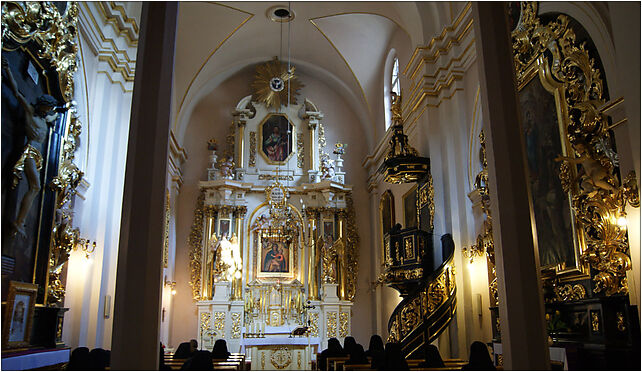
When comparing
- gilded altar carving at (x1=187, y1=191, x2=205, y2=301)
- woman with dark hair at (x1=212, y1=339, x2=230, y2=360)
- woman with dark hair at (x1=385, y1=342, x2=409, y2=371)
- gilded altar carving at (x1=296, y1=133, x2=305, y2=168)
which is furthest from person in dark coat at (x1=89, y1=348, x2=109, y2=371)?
gilded altar carving at (x1=296, y1=133, x2=305, y2=168)

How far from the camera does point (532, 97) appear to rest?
6.92 meters

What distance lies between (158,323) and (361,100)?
13227mm

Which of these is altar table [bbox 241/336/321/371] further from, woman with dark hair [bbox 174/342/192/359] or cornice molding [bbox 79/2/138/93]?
cornice molding [bbox 79/2/138/93]

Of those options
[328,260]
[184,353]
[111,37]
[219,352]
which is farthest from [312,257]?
[111,37]

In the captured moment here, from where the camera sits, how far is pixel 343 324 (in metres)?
13.3

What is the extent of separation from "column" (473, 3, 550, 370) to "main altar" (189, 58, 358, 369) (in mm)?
9423

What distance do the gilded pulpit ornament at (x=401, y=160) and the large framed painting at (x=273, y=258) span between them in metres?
4.94

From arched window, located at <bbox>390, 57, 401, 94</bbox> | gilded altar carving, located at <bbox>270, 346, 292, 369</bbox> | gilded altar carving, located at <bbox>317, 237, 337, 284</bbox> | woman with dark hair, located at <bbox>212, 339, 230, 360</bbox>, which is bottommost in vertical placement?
gilded altar carving, located at <bbox>270, 346, 292, 369</bbox>

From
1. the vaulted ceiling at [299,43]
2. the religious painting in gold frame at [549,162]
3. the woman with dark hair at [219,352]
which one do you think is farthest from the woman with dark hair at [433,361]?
the vaulted ceiling at [299,43]

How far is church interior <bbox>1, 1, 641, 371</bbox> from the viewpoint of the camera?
8.02 ft

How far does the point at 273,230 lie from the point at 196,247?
251 cm

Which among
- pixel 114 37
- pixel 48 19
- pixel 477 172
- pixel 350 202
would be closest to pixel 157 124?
pixel 48 19

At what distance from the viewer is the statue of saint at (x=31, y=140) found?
18.6ft

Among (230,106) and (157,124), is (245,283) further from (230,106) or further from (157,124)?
(157,124)
